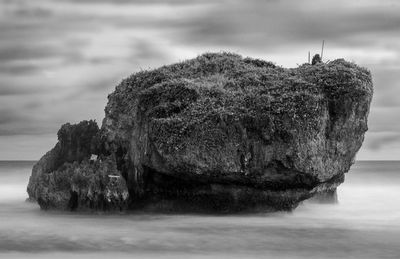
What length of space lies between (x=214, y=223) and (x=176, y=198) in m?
2.22

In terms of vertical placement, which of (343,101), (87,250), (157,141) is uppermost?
(343,101)

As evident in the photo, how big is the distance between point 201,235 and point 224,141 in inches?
122

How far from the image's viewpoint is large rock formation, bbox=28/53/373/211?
71.2 ft

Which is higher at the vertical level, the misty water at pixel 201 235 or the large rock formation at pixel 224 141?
the large rock formation at pixel 224 141

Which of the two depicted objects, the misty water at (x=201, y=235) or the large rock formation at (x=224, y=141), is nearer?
the misty water at (x=201, y=235)

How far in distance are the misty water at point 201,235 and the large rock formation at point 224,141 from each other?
0.70 meters

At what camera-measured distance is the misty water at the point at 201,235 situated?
60.1ft

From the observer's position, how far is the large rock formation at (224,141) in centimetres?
2169

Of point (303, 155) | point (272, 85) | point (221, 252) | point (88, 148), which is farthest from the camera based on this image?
point (88, 148)

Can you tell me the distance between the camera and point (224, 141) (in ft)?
71.2

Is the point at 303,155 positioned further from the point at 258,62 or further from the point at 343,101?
the point at 258,62

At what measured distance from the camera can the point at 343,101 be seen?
2258cm

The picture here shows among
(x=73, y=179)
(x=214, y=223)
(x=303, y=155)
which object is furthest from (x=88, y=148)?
(x=303, y=155)

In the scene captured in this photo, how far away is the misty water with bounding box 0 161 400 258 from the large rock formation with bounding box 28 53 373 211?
2.31 ft
